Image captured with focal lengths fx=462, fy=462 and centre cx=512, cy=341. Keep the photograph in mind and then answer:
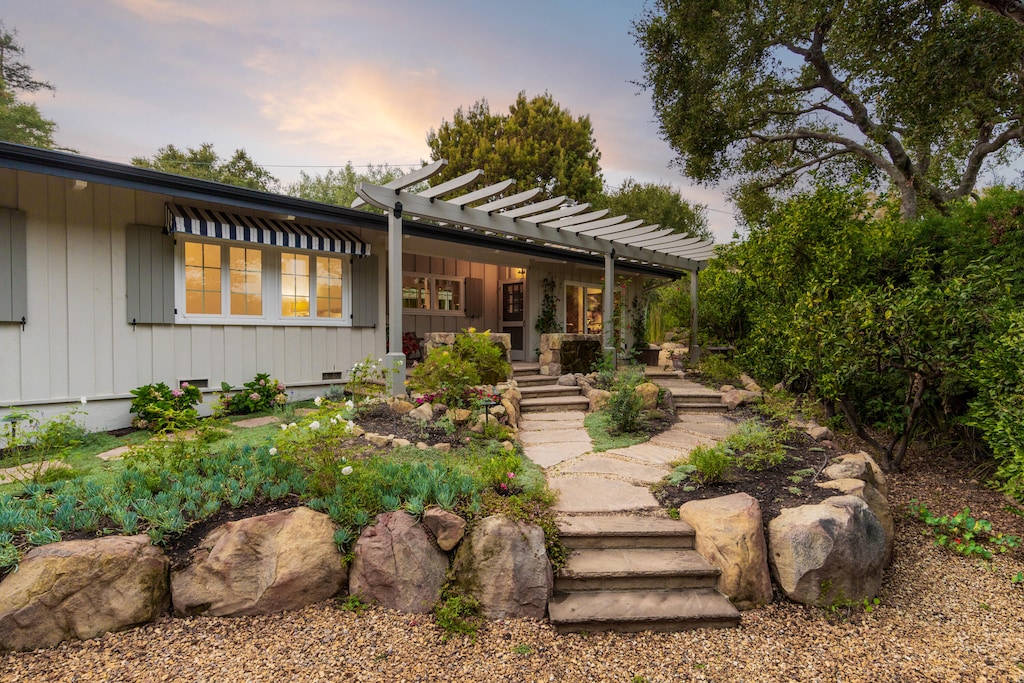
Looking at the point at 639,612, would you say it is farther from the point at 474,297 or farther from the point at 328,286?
the point at 474,297

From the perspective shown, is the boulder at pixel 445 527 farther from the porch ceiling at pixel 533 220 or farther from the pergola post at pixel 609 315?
the pergola post at pixel 609 315

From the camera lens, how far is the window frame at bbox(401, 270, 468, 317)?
8.98 m

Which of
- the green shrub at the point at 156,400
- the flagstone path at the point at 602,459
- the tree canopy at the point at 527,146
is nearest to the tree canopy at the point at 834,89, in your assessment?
the flagstone path at the point at 602,459

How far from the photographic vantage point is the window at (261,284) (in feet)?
17.8

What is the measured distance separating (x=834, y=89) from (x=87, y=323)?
1228 cm

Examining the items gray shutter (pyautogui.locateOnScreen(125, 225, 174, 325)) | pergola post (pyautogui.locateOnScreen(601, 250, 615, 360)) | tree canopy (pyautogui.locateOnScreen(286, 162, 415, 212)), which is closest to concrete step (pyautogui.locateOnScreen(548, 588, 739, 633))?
gray shutter (pyautogui.locateOnScreen(125, 225, 174, 325))

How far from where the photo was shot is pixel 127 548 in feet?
7.33

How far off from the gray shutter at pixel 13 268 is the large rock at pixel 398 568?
439cm

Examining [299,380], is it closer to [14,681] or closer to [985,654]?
[14,681]

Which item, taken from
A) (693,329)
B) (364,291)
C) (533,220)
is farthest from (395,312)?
(693,329)

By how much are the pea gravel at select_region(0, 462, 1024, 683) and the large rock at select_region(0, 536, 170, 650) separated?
66 mm

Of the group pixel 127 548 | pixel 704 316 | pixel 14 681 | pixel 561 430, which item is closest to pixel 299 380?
pixel 561 430

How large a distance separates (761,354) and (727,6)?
5927 mm

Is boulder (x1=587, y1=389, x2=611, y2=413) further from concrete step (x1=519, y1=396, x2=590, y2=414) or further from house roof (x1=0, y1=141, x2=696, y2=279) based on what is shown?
house roof (x1=0, y1=141, x2=696, y2=279)
